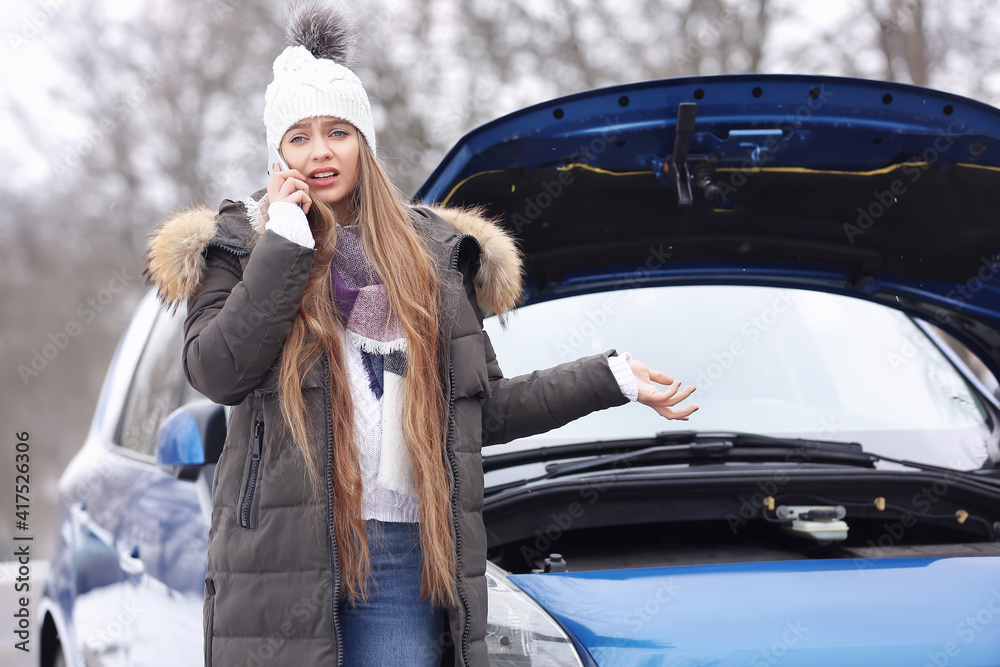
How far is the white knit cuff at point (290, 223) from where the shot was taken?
4.57ft

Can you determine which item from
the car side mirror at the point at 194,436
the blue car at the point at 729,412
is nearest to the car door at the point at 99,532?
the blue car at the point at 729,412

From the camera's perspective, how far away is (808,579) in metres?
1.63

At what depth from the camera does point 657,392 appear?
5.01 ft

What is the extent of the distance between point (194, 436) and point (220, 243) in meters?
0.67

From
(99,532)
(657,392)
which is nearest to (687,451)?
(657,392)

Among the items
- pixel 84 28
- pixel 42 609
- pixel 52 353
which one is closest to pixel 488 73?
pixel 84 28

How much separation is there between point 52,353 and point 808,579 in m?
12.4

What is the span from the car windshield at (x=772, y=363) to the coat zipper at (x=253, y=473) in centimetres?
85

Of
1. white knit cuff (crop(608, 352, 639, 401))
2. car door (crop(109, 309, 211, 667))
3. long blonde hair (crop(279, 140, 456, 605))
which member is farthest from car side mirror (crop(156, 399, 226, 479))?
white knit cuff (crop(608, 352, 639, 401))

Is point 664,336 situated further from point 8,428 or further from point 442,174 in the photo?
point 8,428

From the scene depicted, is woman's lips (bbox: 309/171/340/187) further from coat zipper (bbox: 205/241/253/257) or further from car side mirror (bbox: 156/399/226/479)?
car side mirror (bbox: 156/399/226/479)

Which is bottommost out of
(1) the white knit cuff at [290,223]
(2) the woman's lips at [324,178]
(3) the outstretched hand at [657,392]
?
(3) the outstretched hand at [657,392]

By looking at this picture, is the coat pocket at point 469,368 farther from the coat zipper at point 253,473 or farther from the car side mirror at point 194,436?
the car side mirror at point 194,436

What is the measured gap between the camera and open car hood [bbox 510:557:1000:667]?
1417 mm
